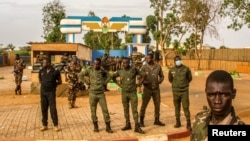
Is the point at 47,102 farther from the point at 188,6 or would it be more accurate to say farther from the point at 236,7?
the point at 188,6

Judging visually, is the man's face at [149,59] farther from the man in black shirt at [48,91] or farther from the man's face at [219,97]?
the man's face at [219,97]

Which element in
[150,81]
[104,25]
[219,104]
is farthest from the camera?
[104,25]

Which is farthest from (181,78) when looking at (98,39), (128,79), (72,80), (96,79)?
(98,39)

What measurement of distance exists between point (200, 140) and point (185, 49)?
46906 millimetres

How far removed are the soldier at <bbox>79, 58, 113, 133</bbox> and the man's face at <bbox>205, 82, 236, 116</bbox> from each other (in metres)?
7.05

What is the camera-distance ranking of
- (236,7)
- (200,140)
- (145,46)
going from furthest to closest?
(145,46) < (236,7) < (200,140)

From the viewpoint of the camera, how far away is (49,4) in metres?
64.9

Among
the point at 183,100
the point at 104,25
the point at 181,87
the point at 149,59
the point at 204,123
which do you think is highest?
the point at 104,25

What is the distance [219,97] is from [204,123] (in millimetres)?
→ 189

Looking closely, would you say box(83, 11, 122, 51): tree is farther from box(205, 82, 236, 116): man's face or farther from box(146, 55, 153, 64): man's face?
box(205, 82, 236, 116): man's face

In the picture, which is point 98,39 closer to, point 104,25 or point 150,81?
point 104,25

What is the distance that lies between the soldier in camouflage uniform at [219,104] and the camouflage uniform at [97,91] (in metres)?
7.01

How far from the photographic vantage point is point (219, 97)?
8.42 ft

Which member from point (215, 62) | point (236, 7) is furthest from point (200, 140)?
point (215, 62)
